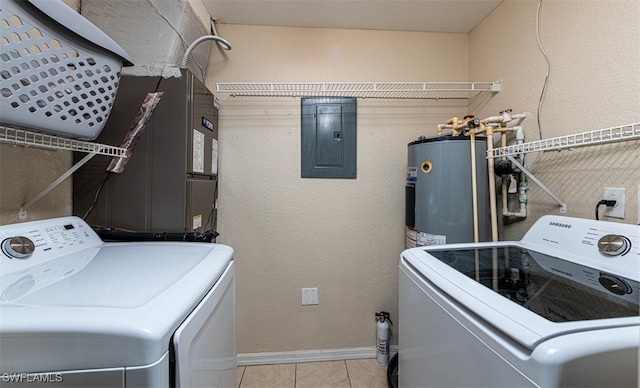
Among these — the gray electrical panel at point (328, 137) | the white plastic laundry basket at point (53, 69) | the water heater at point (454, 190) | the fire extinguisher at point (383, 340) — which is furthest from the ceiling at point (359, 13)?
the fire extinguisher at point (383, 340)

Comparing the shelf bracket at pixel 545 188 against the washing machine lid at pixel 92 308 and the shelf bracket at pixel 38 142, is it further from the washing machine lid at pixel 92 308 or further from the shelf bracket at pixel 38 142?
the shelf bracket at pixel 38 142

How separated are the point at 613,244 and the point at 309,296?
1571mm

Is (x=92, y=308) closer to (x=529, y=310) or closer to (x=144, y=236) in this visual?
(x=144, y=236)

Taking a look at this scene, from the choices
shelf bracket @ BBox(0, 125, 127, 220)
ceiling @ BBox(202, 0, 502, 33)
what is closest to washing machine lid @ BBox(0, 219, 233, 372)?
shelf bracket @ BBox(0, 125, 127, 220)

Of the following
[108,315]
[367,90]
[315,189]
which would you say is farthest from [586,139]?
[108,315]

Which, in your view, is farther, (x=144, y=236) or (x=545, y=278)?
(x=144, y=236)

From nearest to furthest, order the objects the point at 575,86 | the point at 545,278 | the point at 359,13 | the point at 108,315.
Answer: the point at 108,315 → the point at 545,278 → the point at 575,86 → the point at 359,13

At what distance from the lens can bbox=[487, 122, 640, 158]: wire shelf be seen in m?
0.83

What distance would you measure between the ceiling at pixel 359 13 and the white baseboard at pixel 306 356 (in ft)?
7.82

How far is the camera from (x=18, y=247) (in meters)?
0.77

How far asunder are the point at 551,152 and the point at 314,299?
1.67 m

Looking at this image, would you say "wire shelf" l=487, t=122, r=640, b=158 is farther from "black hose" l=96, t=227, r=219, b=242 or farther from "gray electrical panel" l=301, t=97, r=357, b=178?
"black hose" l=96, t=227, r=219, b=242

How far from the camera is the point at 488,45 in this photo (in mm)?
1671

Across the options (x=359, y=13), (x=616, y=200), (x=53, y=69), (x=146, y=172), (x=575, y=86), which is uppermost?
(x=359, y=13)
